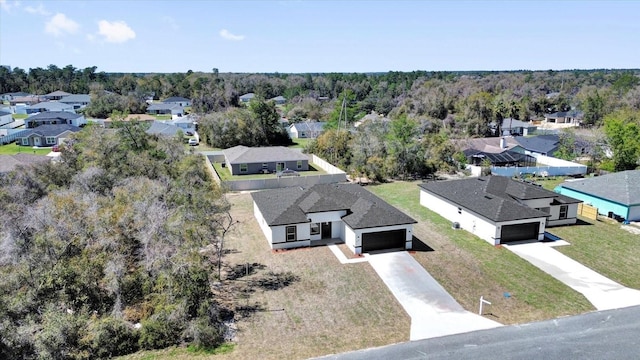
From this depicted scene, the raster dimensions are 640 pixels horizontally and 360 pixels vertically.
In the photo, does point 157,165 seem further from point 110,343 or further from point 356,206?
point 110,343

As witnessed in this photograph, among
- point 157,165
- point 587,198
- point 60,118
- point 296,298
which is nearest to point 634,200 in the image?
point 587,198

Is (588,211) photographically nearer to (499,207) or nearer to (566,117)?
(499,207)

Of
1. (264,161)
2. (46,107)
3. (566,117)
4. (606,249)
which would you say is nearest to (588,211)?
(606,249)

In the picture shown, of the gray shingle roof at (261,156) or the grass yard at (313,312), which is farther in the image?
the gray shingle roof at (261,156)

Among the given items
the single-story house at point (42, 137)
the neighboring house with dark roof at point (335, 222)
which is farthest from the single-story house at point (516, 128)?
the single-story house at point (42, 137)

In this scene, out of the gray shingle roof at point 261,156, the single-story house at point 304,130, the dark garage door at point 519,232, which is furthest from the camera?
the single-story house at point 304,130

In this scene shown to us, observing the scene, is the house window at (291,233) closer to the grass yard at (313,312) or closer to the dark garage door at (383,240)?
the grass yard at (313,312)
